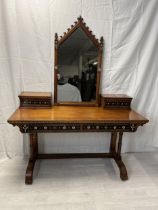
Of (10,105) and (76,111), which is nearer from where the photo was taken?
(76,111)

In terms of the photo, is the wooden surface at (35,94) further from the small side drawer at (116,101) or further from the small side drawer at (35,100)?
the small side drawer at (116,101)

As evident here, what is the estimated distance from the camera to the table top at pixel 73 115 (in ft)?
5.62

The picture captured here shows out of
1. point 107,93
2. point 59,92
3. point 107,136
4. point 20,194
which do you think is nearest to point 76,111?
point 59,92

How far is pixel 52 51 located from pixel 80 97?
0.58m

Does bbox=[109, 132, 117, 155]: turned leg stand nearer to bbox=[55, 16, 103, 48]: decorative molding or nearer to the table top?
the table top

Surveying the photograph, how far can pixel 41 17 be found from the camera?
2051 mm

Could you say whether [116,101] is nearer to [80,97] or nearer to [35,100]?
[80,97]

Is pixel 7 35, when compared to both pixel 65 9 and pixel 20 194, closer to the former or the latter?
pixel 65 9

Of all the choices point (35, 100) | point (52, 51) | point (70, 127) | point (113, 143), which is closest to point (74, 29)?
point (52, 51)

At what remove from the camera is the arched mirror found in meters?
2.10

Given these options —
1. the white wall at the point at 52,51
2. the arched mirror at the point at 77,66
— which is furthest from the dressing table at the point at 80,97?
the white wall at the point at 52,51

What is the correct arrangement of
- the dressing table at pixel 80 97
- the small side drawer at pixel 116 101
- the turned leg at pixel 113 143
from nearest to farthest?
the dressing table at pixel 80 97
the small side drawer at pixel 116 101
the turned leg at pixel 113 143

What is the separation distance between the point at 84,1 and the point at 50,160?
1.80 metres

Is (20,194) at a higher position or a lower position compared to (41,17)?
lower
